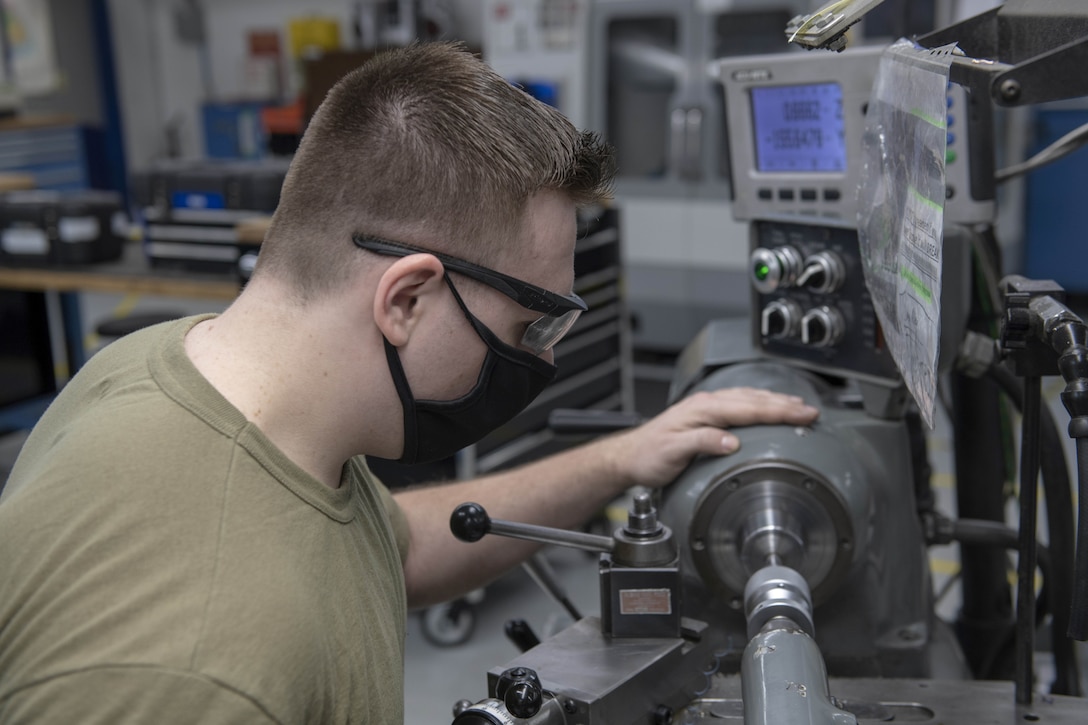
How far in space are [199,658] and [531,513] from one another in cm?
65

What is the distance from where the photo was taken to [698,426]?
1.17m

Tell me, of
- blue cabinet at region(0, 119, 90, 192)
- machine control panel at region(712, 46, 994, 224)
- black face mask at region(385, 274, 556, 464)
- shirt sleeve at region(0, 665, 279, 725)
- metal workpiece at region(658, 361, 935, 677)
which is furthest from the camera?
blue cabinet at region(0, 119, 90, 192)

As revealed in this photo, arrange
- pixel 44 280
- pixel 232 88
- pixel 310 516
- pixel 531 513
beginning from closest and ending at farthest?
1. pixel 310 516
2. pixel 531 513
3. pixel 44 280
4. pixel 232 88

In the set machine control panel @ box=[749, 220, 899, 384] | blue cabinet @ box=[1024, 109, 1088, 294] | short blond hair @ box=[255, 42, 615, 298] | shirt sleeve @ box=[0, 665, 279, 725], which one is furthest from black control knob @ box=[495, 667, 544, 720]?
blue cabinet @ box=[1024, 109, 1088, 294]

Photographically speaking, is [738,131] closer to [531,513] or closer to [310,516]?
[531,513]

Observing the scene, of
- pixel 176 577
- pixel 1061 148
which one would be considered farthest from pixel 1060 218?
pixel 176 577

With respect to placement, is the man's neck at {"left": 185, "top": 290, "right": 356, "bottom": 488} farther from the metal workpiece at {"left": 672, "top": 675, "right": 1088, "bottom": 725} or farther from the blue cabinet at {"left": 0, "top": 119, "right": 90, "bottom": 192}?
the blue cabinet at {"left": 0, "top": 119, "right": 90, "bottom": 192}

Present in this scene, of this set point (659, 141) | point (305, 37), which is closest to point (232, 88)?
point (305, 37)

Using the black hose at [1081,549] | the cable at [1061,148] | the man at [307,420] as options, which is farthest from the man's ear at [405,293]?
the cable at [1061,148]

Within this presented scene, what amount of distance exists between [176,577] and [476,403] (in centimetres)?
31

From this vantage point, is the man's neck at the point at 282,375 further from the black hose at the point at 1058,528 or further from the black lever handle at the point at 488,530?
the black hose at the point at 1058,528

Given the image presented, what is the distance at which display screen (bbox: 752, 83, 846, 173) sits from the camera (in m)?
1.21

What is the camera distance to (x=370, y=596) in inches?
34.9

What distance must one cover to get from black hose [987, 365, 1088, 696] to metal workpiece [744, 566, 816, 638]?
1.67ft
